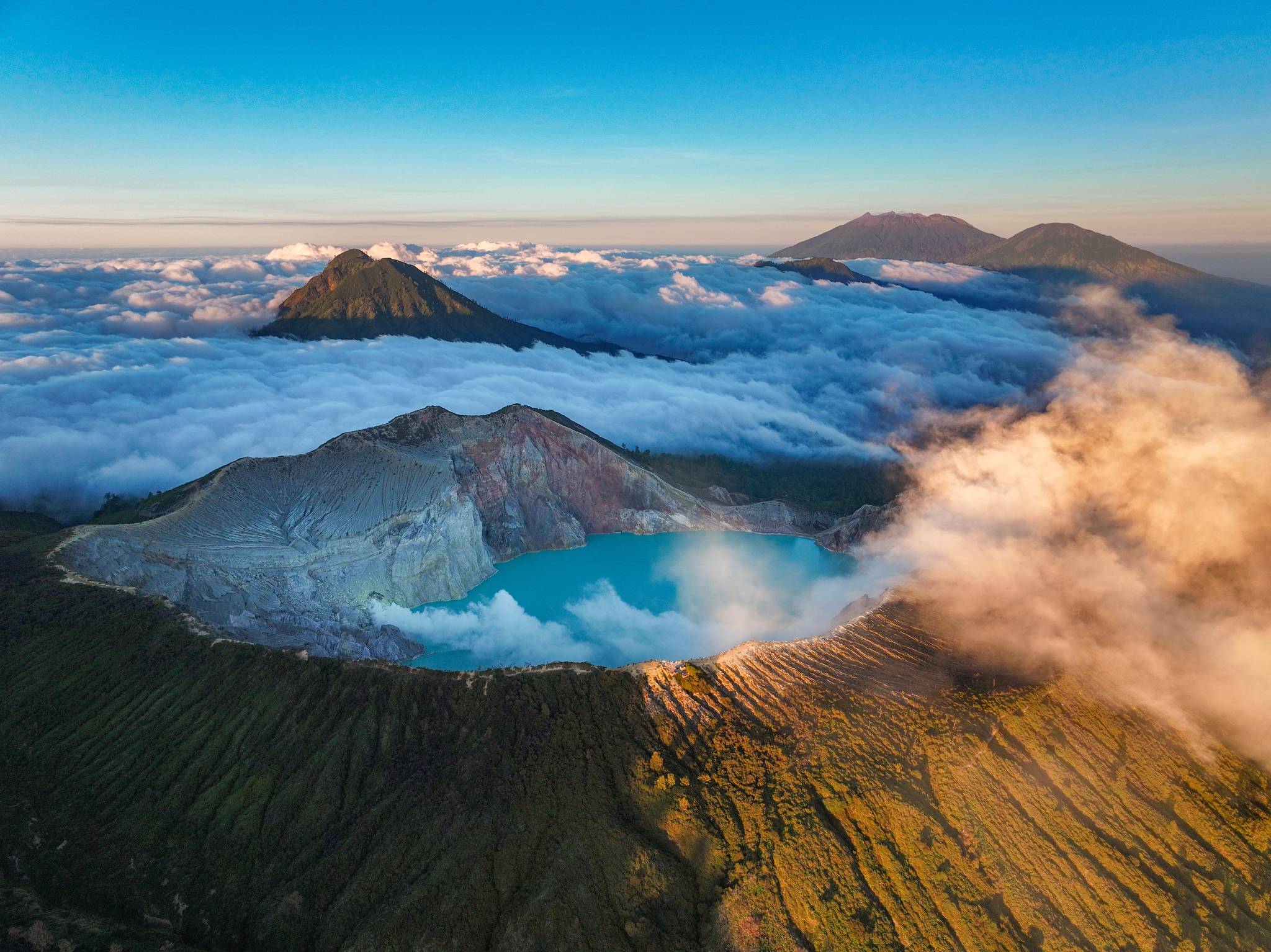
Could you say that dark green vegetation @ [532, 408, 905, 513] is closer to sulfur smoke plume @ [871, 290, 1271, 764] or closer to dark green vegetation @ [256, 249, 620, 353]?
sulfur smoke plume @ [871, 290, 1271, 764]

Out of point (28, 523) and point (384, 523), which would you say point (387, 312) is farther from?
point (384, 523)

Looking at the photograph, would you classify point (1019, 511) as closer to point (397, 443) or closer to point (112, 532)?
point (397, 443)

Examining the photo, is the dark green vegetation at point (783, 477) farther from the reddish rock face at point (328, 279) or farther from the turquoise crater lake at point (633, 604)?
the reddish rock face at point (328, 279)

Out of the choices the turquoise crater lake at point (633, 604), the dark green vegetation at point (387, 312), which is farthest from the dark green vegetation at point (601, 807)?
the dark green vegetation at point (387, 312)

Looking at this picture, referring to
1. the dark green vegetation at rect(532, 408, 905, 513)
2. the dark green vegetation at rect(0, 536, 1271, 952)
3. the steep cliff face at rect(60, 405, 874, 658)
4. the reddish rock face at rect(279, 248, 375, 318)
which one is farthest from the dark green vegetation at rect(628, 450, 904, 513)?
the reddish rock face at rect(279, 248, 375, 318)

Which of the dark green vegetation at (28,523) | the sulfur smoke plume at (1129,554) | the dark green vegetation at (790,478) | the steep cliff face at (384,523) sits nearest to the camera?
the sulfur smoke plume at (1129,554)

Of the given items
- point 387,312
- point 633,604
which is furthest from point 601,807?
point 387,312
